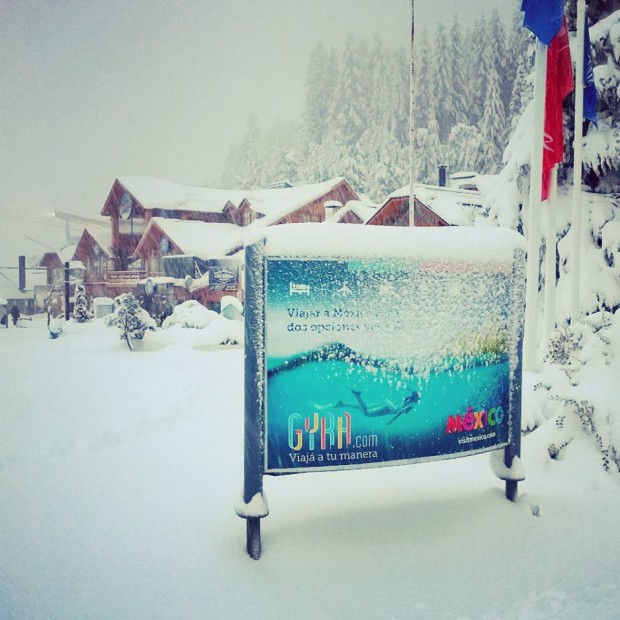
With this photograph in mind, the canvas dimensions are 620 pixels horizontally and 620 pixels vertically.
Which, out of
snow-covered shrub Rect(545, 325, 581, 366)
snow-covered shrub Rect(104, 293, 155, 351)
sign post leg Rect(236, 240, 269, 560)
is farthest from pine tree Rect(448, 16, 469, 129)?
sign post leg Rect(236, 240, 269, 560)

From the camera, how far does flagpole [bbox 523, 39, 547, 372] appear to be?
7.12 meters

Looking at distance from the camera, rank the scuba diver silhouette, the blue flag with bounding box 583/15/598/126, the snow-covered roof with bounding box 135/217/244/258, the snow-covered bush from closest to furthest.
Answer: the scuba diver silhouette → the snow-covered bush → the blue flag with bounding box 583/15/598/126 → the snow-covered roof with bounding box 135/217/244/258

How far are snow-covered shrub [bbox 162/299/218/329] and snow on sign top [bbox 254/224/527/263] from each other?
16656mm

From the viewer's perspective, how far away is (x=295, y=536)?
397 centimetres

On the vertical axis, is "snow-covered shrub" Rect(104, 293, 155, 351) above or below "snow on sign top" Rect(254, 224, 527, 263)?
below

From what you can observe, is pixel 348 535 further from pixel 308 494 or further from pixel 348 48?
pixel 348 48

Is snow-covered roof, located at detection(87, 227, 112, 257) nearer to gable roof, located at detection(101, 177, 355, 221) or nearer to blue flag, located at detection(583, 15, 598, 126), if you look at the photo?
gable roof, located at detection(101, 177, 355, 221)

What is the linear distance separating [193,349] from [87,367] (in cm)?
372

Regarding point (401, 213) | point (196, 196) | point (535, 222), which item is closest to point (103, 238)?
point (196, 196)

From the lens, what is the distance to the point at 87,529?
409 centimetres

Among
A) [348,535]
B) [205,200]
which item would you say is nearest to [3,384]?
[348,535]

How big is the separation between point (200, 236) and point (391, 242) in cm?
3103

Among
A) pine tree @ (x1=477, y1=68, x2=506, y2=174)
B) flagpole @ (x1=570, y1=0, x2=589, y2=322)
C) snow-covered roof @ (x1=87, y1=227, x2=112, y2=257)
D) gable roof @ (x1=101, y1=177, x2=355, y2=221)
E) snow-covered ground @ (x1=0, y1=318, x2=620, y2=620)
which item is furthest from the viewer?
pine tree @ (x1=477, y1=68, x2=506, y2=174)

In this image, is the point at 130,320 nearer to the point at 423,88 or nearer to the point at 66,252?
the point at 66,252
